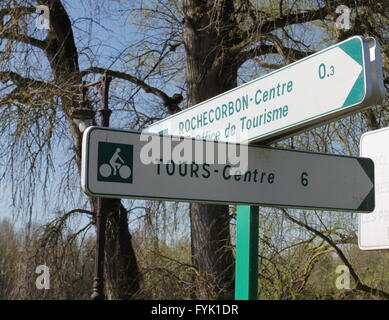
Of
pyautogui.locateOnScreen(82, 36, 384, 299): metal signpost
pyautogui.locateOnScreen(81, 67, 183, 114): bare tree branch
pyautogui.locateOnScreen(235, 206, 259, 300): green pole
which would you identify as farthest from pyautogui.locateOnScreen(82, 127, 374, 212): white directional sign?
pyautogui.locateOnScreen(81, 67, 183, 114): bare tree branch

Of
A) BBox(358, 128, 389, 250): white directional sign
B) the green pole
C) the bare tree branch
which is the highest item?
the bare tree branch

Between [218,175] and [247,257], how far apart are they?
40 cm

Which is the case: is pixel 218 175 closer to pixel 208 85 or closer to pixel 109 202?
pixel 208 85

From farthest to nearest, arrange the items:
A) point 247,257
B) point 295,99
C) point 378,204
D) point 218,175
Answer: point 378,204
point 247,257
point 218,175
point 295,99

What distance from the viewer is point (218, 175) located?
293 cm

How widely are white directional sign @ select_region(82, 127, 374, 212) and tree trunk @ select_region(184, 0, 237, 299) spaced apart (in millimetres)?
3532

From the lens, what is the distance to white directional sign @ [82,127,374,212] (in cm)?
272

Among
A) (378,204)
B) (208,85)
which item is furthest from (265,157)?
(208,85)

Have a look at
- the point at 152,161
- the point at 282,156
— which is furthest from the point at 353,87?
the point at 152,161

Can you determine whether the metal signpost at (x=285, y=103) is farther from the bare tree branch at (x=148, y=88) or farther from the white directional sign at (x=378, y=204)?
the bare tree branch at (x=148, y=88)

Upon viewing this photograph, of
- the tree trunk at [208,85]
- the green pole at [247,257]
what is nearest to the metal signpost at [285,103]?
the green pole at [247,257]

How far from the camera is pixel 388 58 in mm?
6469

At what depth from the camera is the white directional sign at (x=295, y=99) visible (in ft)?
8.25

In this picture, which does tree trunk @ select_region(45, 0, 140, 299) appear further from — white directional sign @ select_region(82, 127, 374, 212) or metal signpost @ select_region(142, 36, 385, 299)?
white directional sign @ select_region(82, 127, 374, 212)
